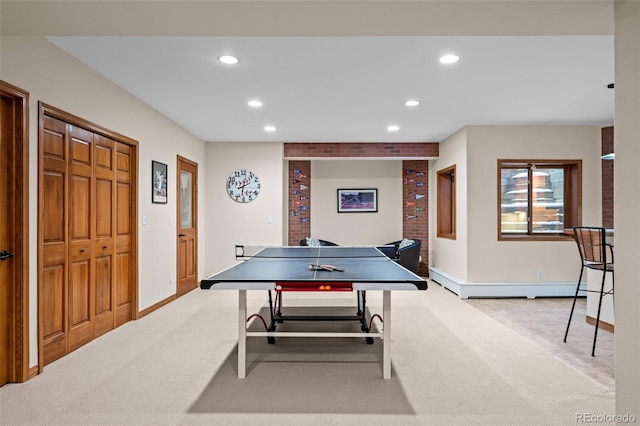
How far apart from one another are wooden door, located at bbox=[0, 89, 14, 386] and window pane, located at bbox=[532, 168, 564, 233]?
655 centimetres

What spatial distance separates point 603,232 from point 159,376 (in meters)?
3.66

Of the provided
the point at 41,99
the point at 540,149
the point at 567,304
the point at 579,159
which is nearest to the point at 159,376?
the point at 41,99

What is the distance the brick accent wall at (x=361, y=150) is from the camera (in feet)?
23.5

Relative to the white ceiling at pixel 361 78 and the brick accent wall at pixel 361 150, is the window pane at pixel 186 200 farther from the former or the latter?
the brick accent wall at pixel 361 150

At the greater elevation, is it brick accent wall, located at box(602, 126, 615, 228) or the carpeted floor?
brick accent wall, located at box(602, 126, 615, 228)

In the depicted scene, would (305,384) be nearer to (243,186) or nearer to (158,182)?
(158,182)

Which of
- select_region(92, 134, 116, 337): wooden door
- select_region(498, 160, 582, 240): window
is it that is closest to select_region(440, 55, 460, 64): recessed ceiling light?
select_region(498, 160, 582, 240): window

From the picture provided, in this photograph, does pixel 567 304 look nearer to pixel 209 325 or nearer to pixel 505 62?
pixel 505 62

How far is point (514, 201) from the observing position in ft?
21.4

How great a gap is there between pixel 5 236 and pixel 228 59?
6.95ft

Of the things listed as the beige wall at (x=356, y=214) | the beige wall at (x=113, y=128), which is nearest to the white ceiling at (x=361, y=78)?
the beige wall at (x=113, y=128)

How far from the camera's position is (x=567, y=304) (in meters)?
5.41

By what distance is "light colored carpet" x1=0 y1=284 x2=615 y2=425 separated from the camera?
233 centimetres

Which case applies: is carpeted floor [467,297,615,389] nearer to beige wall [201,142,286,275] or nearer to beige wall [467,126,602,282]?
beige wall [467,126,602,282]
